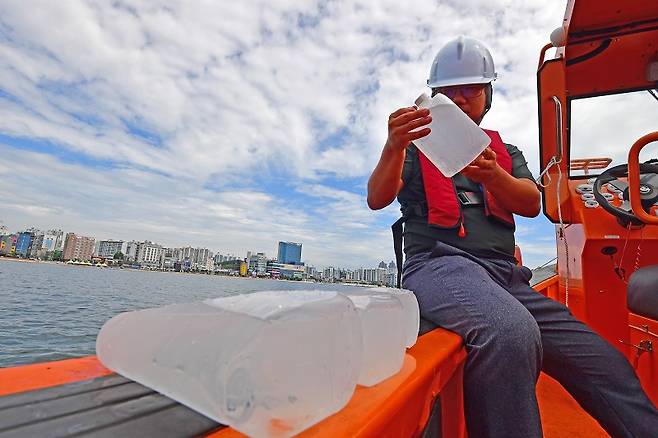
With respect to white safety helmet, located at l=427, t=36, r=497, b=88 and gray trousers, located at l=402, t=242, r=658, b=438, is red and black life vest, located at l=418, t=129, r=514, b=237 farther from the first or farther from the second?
white safety helmet, located at l=427, t=36, r=497, b=88

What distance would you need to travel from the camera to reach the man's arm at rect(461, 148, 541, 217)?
1.37 m

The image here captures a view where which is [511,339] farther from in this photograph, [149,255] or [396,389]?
[149,255]

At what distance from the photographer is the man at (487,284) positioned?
1.07 meters

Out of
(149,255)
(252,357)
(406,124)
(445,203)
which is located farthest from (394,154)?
(149,255)

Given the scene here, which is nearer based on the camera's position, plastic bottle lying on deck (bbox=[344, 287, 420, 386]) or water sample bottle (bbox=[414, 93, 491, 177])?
plastic bottle lying on deck (bbox=[344, 287, 420, 386])

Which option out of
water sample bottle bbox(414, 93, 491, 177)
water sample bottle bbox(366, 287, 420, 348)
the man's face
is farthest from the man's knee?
the man's face

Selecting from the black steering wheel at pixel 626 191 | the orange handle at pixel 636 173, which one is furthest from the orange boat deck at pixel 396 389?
the black steering wheel at pixel 626 191

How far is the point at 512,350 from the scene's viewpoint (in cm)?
105

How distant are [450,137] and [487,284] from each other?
546mm

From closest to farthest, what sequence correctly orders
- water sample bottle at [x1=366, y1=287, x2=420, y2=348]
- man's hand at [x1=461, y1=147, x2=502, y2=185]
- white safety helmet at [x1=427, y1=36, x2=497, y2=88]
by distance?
water sample bottle at [x1=366, y1=287, x2=420, y2=348] < man's hand at [x1=461, y1=147, x2=502, y2=185] < white safety helmet at [x1=427, y1=36, x2=497, y2=88]

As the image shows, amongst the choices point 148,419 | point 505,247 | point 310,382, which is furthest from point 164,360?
point 505,247

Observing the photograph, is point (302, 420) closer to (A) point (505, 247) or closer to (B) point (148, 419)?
(B) point (148, 419)

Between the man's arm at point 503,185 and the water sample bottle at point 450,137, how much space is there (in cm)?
4

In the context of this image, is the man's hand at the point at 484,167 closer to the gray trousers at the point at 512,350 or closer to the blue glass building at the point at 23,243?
the gray trousers at the point at 512,350
